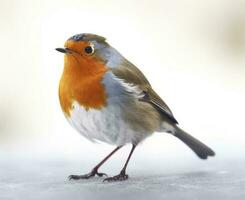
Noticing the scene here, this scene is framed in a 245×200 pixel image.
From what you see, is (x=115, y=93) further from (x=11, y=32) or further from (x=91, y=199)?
(x=11, y=32)

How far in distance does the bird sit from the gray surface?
0.09m

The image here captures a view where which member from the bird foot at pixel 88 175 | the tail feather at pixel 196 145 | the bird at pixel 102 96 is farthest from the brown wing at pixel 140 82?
the bird foot at pixel 88 175

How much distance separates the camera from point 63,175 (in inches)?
92.6

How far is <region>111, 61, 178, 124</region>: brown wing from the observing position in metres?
2.36

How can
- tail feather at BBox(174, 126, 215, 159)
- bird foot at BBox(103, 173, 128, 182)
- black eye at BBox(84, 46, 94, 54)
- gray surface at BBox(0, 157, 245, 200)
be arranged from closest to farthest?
gray surface at BBox(0, 157, 245, 200), bird foot at BBox(103, 173, 128, 182), black eye at BBox(84, 46, 94, 54), tail feather at BBox(174, 126, 215, 159)

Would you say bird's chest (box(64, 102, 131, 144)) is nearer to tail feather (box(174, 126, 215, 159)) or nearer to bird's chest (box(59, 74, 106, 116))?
bird's chest (box(59, 74, 106, 116))

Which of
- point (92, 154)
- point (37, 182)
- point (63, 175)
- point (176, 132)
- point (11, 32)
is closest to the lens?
point (37, 182)

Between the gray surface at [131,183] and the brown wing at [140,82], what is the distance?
0.18m

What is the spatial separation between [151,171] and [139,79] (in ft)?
0.90

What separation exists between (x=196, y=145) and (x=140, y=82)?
34cm

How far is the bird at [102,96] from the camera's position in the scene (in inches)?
89.4

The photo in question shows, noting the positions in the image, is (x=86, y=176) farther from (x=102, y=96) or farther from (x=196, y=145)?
(x=196, y=145)

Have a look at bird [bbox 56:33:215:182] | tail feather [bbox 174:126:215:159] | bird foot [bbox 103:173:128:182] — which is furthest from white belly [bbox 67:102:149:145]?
tail feather [bbox 174:126:215:159]

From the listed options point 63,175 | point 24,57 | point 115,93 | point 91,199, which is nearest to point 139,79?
point 115,93
